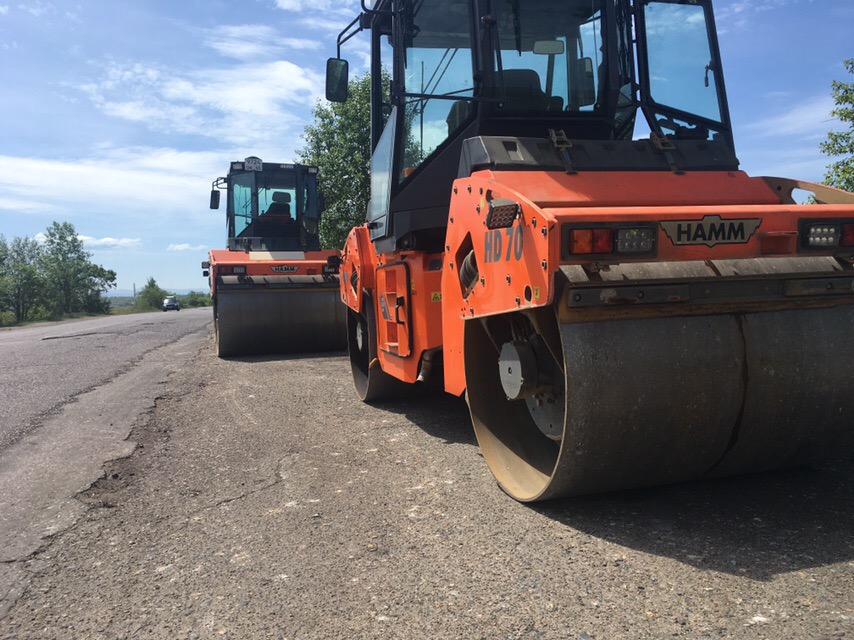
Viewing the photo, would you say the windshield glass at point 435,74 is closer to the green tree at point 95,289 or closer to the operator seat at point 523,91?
the operator seat at point 523,91

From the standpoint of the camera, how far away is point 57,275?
66.2 m

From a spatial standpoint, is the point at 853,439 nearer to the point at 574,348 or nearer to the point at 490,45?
the point at 574,348

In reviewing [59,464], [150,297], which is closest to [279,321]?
[59,464]

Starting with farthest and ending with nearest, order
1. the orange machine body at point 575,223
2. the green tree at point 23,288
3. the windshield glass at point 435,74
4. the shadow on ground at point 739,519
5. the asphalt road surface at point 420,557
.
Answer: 1. the green tree at point 23,288
2. the windshield glass at point 435,74
3. the orange machine body at point 575,223
4. the shadow on ground at point 739,519
5. the asphalt road surface at point 420,557

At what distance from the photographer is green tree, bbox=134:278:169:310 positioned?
71.1 m

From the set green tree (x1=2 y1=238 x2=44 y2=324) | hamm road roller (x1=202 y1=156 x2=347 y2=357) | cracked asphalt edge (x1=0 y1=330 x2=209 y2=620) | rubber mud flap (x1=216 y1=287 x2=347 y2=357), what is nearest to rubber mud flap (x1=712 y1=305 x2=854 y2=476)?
cracked asphalt edge (x1=0 y1=330 x2=209 y2=620)

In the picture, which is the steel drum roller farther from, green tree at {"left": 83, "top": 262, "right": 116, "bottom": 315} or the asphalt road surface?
green tree at {"left": 83, "top": 262, "right": 116, "bottom": 315}

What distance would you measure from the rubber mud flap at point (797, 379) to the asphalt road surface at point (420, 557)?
35 cm

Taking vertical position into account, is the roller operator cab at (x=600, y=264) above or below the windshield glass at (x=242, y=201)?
below

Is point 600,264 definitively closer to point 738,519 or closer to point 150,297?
point 738,519

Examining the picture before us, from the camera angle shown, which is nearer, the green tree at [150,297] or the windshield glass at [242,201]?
the windshield glass at [242,201]

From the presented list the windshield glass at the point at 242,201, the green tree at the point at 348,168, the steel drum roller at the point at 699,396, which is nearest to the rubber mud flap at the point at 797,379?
the steel drum roller at the point at 699,396

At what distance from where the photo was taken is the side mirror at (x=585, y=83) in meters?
4.11

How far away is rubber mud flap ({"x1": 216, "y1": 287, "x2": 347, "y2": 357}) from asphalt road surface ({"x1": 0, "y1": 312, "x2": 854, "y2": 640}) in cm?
566
